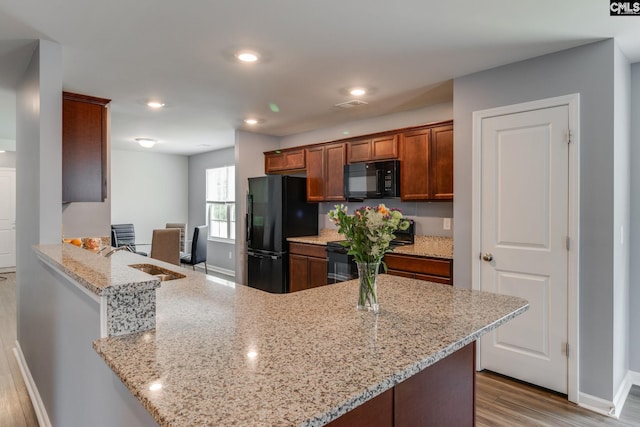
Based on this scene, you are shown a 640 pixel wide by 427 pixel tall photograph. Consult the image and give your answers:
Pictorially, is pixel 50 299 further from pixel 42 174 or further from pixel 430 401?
pixel 430 401

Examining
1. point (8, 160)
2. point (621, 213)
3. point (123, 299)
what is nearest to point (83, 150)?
point (123, 299)

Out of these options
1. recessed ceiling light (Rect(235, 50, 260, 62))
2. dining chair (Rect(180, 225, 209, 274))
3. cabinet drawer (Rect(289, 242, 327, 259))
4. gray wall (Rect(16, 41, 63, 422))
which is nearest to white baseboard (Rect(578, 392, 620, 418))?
cabinet drawer (Rect(289, 242, 327, 259))

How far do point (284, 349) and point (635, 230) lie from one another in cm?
300

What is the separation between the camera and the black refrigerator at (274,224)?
4.73 metres

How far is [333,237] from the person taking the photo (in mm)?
4820

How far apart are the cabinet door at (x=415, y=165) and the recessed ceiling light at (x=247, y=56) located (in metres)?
1.77

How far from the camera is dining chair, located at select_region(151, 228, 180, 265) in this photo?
5094 millimetres

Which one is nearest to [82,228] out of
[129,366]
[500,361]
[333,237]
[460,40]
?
[333,237]

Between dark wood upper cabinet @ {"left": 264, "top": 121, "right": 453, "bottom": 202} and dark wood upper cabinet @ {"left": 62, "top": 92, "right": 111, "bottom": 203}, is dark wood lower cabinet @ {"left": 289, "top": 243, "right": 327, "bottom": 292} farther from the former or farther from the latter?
dark wood upper cabinet @ {"left": 62, "top": 92, "right": 111, "bottom": 203}

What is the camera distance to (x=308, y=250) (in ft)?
14.8

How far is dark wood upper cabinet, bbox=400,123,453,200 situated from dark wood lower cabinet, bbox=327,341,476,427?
2219mm

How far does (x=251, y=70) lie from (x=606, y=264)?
9.16ft

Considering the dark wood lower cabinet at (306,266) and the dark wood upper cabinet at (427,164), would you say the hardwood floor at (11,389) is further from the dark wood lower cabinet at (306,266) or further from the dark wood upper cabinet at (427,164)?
the dark wood upper cabinet at (427,164)

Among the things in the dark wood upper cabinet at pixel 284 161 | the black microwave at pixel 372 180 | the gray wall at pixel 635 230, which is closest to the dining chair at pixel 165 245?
the dark wood upper cabinet at pixel 284 161
